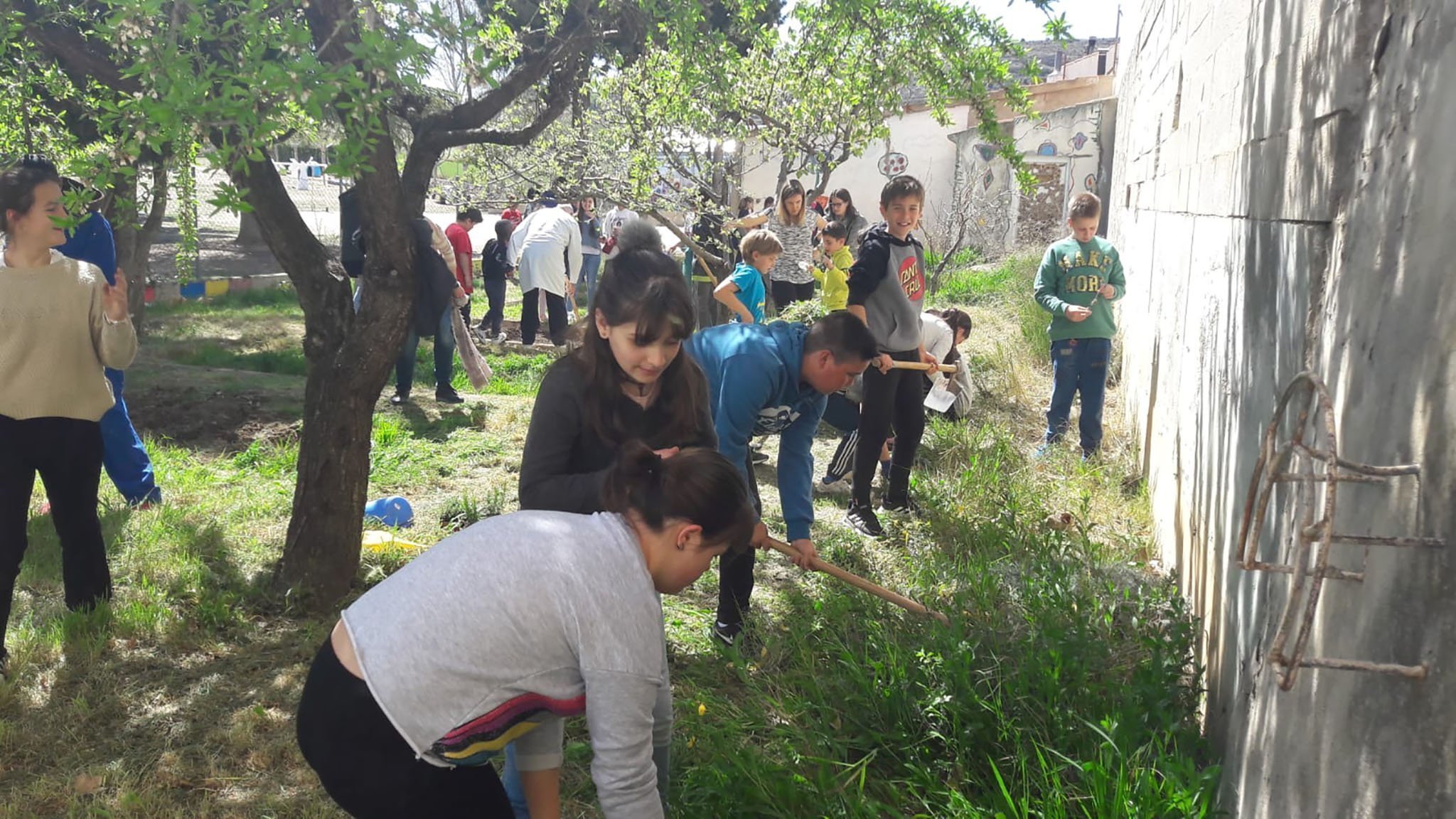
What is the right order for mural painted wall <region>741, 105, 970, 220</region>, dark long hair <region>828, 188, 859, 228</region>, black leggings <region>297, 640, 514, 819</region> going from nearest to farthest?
black leggings <region>297, 640, 514, 819</region>
dark long hair <region>828, 188, 859, 228</region>
mural painted wall <region>741, 105, 970, 220</region>

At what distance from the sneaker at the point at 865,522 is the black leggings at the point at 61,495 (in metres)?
3.20

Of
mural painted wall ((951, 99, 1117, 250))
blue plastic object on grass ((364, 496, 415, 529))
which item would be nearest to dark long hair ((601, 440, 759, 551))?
blue plastic object on grass ((364, 496, 415, 529))

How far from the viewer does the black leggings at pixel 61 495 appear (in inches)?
139

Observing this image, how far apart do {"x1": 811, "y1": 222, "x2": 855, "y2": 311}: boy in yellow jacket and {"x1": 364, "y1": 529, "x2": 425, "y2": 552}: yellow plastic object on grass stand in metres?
3.13

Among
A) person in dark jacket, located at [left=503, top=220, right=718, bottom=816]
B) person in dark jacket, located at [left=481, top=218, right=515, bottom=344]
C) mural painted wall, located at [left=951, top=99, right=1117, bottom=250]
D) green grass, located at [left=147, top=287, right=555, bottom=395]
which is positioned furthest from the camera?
mural painted wall, located at [left=951, top=99, right=1117, bottom=250]

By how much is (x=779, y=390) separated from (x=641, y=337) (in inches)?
38.3

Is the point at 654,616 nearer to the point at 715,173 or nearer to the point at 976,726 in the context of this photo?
the point at 976,726

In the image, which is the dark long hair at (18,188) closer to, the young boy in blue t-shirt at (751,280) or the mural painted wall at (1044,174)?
the young boy in blue t-shirt at (751,280)

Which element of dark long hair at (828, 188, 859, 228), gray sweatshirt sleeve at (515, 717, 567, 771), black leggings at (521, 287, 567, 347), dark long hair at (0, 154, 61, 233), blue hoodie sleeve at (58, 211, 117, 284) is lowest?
gray sweatshirt sleeve at (515, 717, 567, 771)

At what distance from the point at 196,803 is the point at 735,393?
195cm

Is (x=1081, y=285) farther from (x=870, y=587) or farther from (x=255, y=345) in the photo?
(x=255, y=345)

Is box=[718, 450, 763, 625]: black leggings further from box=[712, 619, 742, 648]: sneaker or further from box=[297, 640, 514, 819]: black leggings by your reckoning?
box=[297, 640, 514, 819]: black leggings

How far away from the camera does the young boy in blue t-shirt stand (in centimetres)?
684

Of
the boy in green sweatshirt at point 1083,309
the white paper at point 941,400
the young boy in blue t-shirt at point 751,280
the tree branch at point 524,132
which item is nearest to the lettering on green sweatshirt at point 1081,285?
the boy in green sweatshirt at point 1083,309
